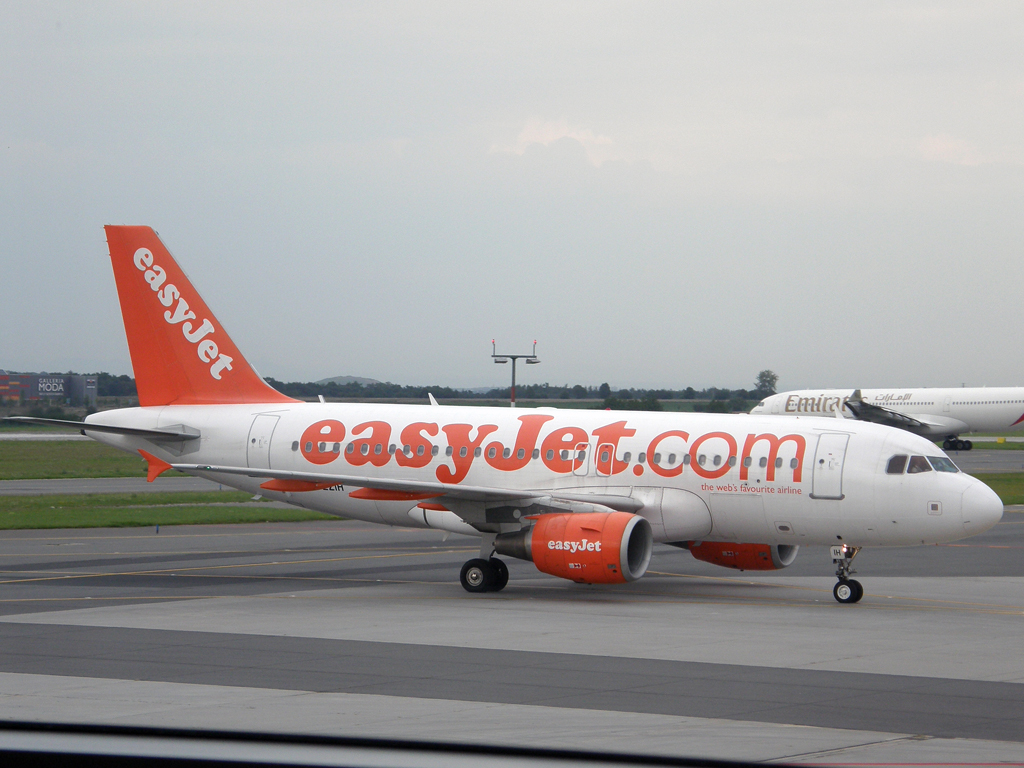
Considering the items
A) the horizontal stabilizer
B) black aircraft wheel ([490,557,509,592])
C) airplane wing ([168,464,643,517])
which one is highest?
the horizontal stabilizer

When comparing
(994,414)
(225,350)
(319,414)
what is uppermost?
(225,350)

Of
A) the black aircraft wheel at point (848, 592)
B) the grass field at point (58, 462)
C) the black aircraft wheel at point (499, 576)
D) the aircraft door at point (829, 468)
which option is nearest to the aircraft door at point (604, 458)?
the black aircraft wheel at point (499, 576)

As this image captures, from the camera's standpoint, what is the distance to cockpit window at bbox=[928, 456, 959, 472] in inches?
880

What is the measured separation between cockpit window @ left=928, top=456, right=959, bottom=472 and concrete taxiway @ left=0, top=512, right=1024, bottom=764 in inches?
102

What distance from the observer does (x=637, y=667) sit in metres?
15.5

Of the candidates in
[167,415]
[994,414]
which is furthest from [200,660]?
[994,414]

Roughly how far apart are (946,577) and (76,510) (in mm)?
28563

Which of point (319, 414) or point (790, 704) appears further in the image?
point (319, 414)

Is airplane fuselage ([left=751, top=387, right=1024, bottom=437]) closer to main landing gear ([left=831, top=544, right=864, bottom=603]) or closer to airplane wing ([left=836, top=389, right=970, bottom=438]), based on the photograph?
airplane wing ([left=836, top=389, right=970, bottom=438])

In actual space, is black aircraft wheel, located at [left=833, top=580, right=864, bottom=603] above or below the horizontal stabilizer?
below

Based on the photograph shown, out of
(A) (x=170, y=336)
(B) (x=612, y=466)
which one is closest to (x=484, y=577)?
(B) (x=612, y=466)

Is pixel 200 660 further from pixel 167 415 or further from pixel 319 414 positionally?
pixel 167 415

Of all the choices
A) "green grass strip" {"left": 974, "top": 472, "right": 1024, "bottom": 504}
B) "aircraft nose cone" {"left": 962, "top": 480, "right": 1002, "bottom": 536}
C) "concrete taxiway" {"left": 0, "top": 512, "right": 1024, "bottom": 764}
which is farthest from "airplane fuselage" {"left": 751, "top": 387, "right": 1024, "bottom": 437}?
"aircraft nose cone" {"left": 962, "top": 480, "right": 1002, "bottom": 536}

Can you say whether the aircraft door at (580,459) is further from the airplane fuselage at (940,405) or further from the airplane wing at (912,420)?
the airplane wing at (912,420)
